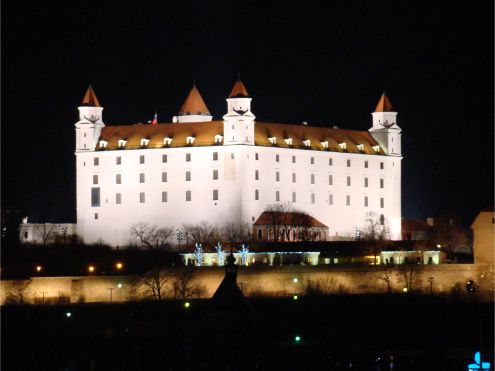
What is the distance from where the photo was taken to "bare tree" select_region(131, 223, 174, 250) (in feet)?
339

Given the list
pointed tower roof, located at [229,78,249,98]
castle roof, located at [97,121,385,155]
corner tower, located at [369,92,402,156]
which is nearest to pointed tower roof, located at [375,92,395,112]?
corner tower, located at [369,92,402,156]

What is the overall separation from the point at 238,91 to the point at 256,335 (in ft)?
164

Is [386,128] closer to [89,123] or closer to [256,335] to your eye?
[89,123]

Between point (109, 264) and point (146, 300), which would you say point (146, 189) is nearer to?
point (109, 264)

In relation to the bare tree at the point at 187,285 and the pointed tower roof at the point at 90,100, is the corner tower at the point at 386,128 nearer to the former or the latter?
the pointed tower roof at the point at 90,100

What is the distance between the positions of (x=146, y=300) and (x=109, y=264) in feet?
34.0

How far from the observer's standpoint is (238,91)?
351 feet

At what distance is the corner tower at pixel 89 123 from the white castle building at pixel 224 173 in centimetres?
5

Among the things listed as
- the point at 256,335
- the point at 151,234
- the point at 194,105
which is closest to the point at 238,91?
the point at 151,234

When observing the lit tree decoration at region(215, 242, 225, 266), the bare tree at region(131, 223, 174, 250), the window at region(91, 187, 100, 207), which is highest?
the window at region(91, 187, 100, 207)

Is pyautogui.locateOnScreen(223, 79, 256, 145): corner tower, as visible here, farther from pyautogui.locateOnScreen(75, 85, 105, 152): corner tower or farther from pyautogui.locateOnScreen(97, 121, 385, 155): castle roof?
pyautogui.locateOnScreen(75, 85, 105, 152): corner tower

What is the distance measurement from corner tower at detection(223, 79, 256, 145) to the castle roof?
0.77 m

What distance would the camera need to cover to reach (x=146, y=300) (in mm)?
84312

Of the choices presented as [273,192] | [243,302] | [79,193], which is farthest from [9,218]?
[243,302]
